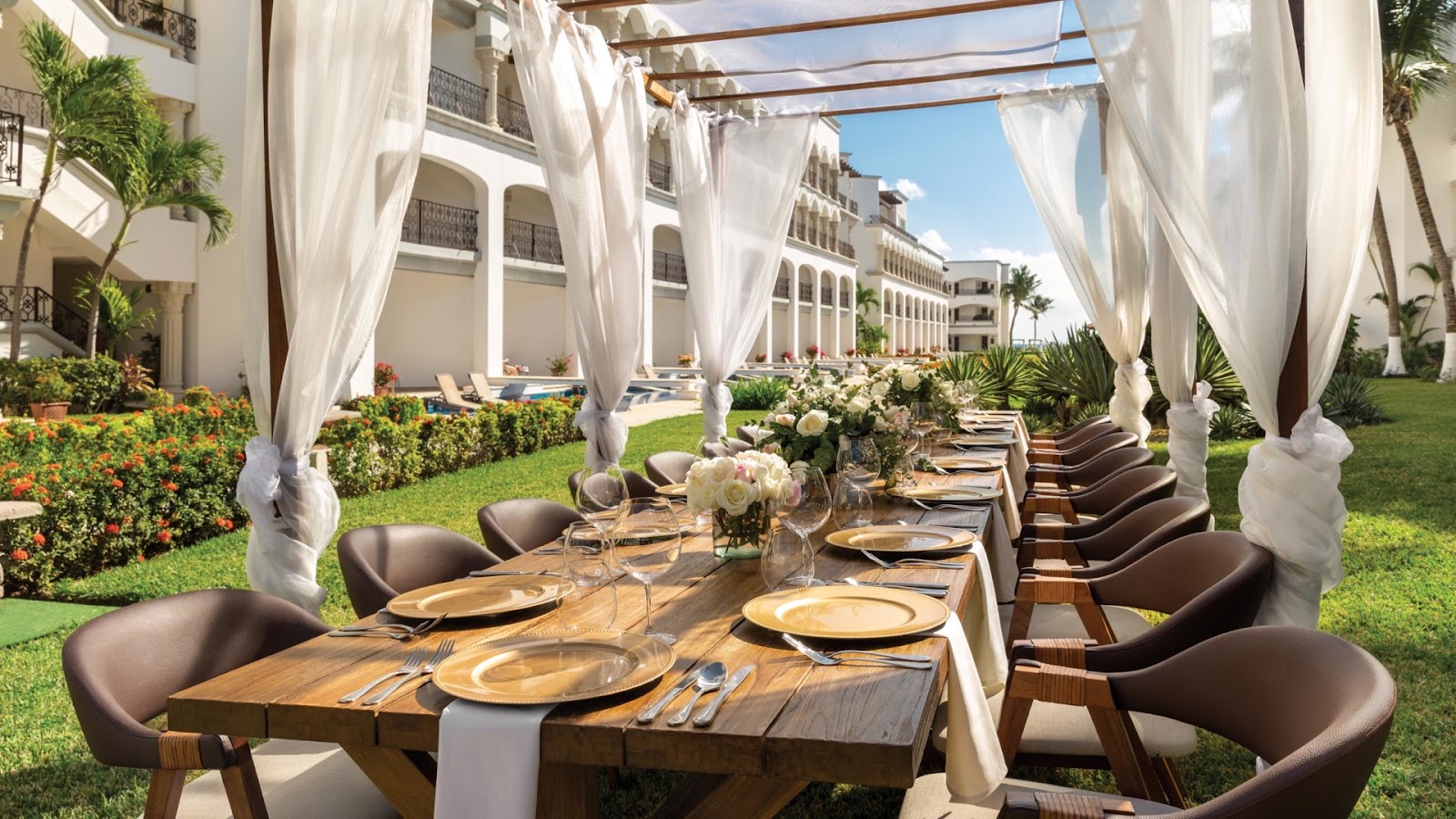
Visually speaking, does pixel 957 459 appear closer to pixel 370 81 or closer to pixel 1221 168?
pixel 1221 168

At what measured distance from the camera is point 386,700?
1.67 meters

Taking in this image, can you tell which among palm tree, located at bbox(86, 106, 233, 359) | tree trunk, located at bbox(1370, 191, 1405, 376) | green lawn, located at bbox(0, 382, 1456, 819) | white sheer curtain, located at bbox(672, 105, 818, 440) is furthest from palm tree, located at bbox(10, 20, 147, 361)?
tree trunk, located at bbox(1370, 191, 1405, 376)

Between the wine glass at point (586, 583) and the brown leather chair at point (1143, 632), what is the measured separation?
894 millimetres

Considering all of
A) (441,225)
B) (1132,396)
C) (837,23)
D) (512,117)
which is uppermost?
(512,117)

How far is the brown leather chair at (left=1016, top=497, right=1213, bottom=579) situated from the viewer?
10.5 feet

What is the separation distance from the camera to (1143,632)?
8.43 ft

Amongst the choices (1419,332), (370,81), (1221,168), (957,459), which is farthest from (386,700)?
(1419,332)

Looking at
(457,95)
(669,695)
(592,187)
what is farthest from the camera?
(457,95)

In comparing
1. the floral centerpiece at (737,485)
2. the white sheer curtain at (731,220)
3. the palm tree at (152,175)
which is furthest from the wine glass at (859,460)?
the palm tree at (152,175)

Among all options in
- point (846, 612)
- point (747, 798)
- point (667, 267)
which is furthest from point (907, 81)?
point (667, 267)

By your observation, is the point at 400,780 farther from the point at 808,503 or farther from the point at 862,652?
the point at 808,503

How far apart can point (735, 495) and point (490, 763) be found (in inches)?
42.3

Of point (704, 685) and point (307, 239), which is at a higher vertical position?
point (307, 239)

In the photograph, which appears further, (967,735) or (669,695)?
(967,735)
